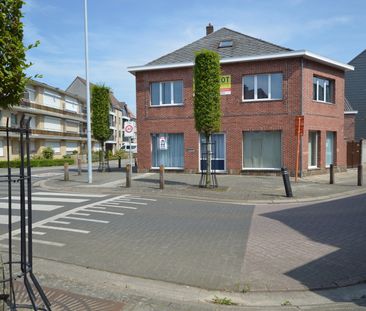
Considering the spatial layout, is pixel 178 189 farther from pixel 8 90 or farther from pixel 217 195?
pixel 8 90

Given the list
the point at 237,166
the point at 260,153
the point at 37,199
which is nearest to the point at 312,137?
the point at 260,153

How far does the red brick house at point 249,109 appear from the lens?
18.6m

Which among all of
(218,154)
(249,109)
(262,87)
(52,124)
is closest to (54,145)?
(52,124)

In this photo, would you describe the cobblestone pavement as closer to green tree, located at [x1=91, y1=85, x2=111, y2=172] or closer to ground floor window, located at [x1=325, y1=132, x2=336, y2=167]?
green tree, located at [x1=91, y1=85, x2=111, y2=172]

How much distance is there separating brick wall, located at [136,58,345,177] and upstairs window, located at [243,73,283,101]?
0.26 metres

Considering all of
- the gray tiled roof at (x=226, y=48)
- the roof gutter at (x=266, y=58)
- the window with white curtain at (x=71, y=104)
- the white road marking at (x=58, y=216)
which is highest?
the window with white curtain at (x=71, y=104)

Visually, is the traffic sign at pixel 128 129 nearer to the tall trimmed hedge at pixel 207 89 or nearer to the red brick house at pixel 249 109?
the red brick house at pixel 249 109

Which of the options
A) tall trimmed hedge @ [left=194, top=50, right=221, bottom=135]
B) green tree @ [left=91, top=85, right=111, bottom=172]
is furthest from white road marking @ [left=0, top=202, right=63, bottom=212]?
green tree @ [left=91, top=85, right=111, bottom=172]

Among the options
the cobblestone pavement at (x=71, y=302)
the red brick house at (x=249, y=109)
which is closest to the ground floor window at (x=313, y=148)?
the red brick house at (x=249, y=109)

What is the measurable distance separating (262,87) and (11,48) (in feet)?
56.3

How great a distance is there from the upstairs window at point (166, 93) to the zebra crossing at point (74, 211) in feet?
30.0

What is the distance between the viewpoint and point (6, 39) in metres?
3.21

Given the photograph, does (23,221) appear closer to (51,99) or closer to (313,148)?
(313,148)

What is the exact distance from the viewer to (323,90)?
20469 millimetres
